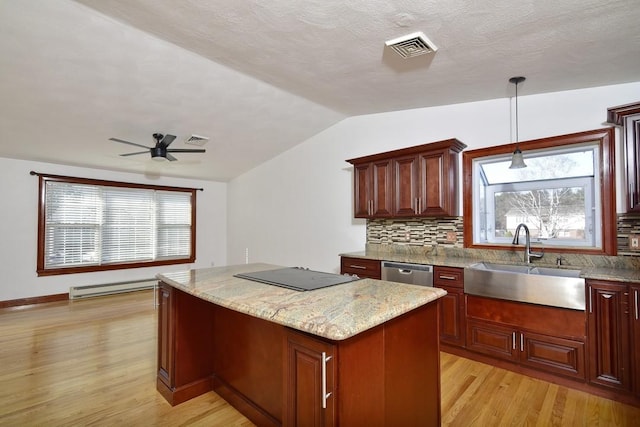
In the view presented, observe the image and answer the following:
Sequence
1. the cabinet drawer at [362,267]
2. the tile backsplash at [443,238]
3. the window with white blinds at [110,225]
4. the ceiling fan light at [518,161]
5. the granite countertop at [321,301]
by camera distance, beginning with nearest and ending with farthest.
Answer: the granite countertop at [321,301] → the tile backsplash at [443,238] → the ceiling fan light at [518,161] → the cabinet drawer at [362,267] → the window with white blinds at [110,225]

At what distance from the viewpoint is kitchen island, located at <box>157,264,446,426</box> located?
1237 millimetres

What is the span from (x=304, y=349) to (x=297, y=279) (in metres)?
0.71

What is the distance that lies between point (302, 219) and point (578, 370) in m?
3.80

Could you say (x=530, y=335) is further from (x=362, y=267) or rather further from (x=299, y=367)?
(x=299, y=367)

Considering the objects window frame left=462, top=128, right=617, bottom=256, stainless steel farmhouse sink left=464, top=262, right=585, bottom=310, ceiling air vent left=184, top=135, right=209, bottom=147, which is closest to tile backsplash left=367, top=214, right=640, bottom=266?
window frame left=462, top=128, right=617, bottom=256

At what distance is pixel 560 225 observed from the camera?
3033 mm

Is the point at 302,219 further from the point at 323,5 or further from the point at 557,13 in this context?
the point at 557,13

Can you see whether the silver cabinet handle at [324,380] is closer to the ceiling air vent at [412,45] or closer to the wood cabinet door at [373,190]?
the ceiling air vent at [412,45]

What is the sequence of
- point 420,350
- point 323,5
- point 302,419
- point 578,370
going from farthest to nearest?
1. point 578,370
2. point 323,5
3. point 420,350
4. point 302,419

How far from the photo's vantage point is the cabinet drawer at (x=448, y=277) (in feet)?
9.50

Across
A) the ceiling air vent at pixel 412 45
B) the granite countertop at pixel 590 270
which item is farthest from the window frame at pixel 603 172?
the ceiling air vent at pixel 412 45

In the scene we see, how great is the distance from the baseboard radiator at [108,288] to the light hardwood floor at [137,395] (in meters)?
1.67

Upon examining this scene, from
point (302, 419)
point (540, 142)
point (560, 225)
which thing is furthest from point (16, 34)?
point (560, 225)

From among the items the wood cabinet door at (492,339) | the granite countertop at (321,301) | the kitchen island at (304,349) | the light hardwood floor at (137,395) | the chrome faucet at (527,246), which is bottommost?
the light hardwood floor at (137,395)
